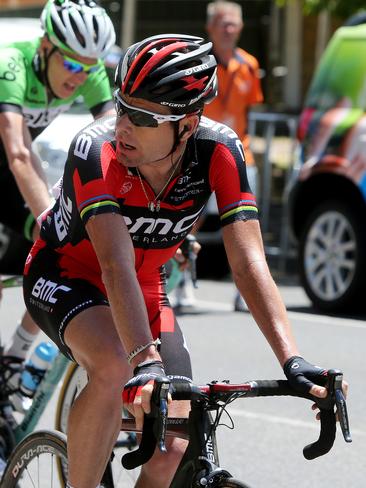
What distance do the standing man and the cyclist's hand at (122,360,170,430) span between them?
7.66 metres

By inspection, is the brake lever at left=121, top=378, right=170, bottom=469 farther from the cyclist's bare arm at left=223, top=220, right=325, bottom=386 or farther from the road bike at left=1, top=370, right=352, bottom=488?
the cyclist's bare arm at left=223, top=220, right=325, bottom=386

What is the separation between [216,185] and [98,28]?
1763mm

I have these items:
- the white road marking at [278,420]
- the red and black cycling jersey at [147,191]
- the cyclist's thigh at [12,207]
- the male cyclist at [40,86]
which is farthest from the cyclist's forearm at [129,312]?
the white road marking at [278,420]

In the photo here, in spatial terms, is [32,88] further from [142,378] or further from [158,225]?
[142,378]

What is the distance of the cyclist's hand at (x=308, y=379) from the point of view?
3.33m

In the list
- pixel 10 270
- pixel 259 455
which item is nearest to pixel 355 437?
pixel 259 455

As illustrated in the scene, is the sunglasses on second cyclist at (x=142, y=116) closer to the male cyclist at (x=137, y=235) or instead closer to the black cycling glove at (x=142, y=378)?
the male cyclist at (x=137, y=235)

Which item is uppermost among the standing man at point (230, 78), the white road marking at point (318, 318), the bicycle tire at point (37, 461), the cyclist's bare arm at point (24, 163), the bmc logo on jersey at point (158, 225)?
the bmc logo on jersey at point (158, 225)

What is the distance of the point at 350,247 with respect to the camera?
1029 centimetres

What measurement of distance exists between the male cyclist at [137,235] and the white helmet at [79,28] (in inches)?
53.7

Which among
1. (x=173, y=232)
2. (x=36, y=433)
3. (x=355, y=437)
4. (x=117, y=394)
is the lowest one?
(x=355, y=437)

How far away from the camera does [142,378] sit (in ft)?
10.7

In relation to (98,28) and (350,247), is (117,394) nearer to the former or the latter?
(98,28)

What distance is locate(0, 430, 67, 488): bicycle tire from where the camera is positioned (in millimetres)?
4379
